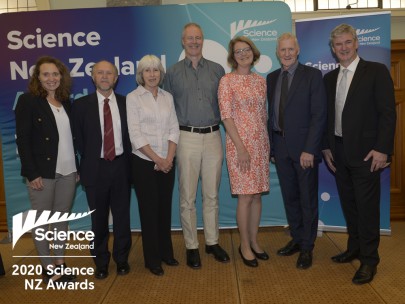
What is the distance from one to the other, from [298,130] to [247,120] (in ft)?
1.22

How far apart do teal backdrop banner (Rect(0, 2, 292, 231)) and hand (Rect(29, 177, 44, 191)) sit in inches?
56.8

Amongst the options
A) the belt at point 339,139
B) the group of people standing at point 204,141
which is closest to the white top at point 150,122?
the group of people standing at point 204,141

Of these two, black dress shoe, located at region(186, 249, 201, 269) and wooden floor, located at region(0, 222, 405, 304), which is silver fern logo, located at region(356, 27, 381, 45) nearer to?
wooden floor, located at region(0, 222, 405, 304)

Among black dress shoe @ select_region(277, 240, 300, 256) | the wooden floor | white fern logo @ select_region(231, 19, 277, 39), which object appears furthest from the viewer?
white fern logo @ select_region(231, 19, 277, 39)

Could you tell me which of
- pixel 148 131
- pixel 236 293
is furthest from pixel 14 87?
pixel 236 293

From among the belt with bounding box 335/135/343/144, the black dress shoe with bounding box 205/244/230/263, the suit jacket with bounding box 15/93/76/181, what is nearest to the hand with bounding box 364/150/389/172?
the belt with bounding box 335/135/343/144

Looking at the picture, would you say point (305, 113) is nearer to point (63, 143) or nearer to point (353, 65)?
point (353, 65)

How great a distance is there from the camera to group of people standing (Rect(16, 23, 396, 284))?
289cm

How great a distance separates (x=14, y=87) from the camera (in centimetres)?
408

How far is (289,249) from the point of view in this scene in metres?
3.54

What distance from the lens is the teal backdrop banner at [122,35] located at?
157 inches

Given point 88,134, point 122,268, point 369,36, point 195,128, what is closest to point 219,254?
point 122,268

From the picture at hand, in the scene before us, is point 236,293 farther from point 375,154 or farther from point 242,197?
point 375,154

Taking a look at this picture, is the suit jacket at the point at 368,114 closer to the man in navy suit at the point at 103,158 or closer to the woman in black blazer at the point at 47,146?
the man in navy suit at the point at 103,158
